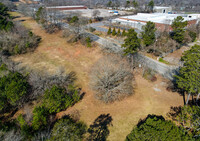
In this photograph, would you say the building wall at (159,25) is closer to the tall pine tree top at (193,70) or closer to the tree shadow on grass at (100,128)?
the tall pine tree top at (193,70)

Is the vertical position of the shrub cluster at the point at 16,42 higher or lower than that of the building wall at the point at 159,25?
lower

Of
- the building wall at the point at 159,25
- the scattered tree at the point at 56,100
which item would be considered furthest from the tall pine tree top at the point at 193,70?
the building wall at the point at 159,25

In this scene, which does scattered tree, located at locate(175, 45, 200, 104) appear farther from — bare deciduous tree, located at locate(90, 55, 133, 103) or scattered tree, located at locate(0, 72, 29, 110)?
scattered tree, located at locate(0, 72, 29, 110)

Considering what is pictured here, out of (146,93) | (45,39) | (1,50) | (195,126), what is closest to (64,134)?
(195,126)

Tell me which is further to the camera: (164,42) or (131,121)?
(164,42)

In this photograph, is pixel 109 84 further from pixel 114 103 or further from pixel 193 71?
pixel 193 71

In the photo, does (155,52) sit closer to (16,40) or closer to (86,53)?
(86,53)

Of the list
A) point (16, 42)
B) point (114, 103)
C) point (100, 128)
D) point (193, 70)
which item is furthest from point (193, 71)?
point (16, 42)

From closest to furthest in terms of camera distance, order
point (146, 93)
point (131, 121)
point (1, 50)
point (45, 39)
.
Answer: point (131, 121) → point (146, 93) → point (1, 50) → point (45, 39)
